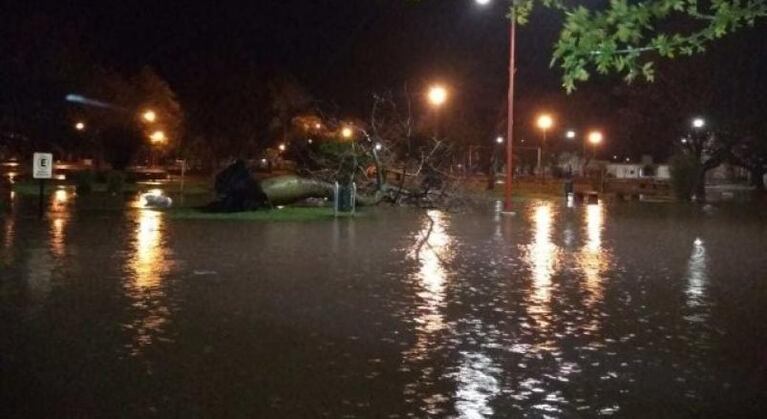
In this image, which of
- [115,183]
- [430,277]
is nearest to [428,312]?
[430,277]

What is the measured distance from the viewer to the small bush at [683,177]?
4969cm

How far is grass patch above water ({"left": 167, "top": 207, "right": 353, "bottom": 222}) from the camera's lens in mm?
27734

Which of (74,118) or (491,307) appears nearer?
(491,307)

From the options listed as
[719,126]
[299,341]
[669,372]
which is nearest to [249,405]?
[299,341]

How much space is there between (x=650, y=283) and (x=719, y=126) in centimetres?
4487

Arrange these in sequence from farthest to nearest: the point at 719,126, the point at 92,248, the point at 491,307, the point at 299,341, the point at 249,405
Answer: the point at 719,126 → the point at 92,248 → the point at 491,307 → the point at 299,341 → the point at 249,405

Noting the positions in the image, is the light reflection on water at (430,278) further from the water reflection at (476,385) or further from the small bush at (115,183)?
the small bush at (115,183)

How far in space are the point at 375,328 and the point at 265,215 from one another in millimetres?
18946

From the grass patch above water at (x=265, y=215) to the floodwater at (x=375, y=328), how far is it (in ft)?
20.6

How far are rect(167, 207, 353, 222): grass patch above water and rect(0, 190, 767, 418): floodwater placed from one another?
6.28 meters

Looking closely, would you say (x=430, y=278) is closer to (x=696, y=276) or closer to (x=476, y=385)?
(x=696, y=276)

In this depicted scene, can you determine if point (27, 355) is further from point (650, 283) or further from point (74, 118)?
point (74, 118)

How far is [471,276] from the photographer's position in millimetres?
15438

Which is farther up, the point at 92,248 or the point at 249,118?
the point at 249,118
